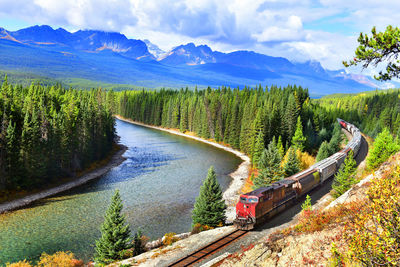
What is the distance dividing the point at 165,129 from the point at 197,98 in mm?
23401

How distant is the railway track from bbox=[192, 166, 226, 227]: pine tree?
3950 millimetres

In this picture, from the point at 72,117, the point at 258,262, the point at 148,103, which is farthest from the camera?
the point at 148,103

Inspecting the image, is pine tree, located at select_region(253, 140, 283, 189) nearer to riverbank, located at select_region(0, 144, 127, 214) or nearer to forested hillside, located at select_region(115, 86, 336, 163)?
forested hillside, located at select_region(115, 86, 336, 163)

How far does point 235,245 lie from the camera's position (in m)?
27.6

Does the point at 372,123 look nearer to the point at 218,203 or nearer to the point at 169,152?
the point at 169,152

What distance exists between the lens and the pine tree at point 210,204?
3391 centimetres

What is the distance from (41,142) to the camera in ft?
180

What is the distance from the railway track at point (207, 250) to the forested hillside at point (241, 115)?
44.7 m

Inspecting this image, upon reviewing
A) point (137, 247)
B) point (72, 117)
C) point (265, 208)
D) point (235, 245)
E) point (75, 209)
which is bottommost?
point (75, 209)

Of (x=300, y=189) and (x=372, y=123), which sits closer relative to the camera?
(x=300, y=189)

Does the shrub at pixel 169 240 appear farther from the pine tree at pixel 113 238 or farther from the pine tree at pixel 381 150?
the pine tree at pixel 381 150

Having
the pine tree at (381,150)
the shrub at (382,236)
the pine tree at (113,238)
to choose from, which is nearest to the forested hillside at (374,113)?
the pine tree at (381,150)

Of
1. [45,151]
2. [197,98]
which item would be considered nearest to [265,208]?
[45,151]

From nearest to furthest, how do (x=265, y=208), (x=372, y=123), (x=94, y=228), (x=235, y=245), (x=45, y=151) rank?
(x=235, y=245), (x=265, y=208), (x=94, y=228), (x=45, y=151), (x=372, y=123)
